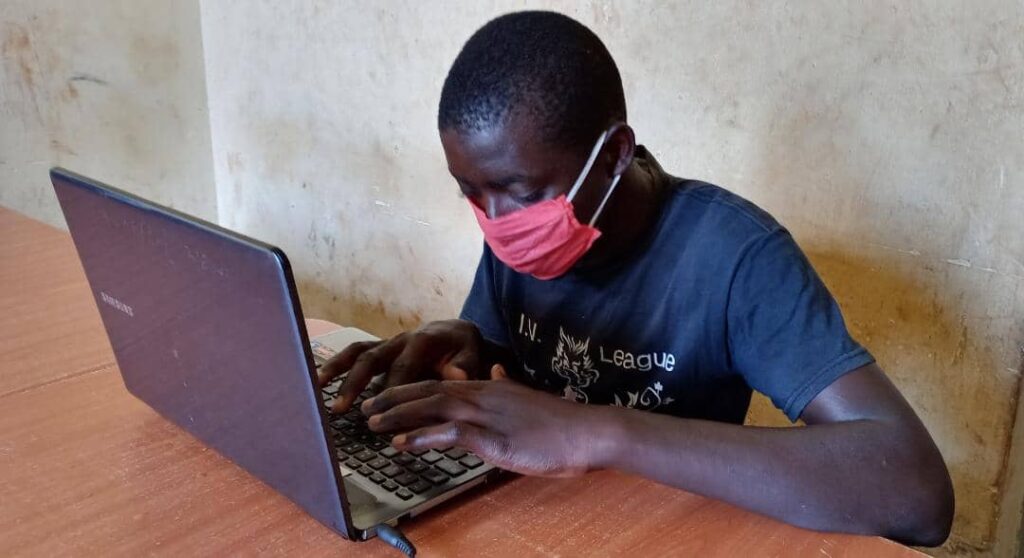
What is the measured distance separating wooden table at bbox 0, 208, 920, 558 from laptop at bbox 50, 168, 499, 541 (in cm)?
2

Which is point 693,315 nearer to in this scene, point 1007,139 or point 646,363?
point 646,363

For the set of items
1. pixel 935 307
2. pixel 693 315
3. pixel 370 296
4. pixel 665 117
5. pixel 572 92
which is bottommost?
pixel 370 296

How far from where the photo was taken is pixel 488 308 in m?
1.35

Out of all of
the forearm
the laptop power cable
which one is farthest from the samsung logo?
the forearm

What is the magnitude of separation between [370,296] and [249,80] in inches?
31.3

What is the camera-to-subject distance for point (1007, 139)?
134 cm

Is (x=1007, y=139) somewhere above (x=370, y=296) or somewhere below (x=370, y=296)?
above

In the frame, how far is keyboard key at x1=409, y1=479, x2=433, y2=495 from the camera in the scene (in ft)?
2.73

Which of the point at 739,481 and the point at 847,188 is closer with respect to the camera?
the point at 739,481

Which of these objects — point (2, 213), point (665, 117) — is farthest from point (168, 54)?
point (665, 117)

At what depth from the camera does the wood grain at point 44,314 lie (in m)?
1.17

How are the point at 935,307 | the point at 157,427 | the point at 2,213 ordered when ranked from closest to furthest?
1. the point at 157,427
2. the point at 935,307
3. the point at 2,213

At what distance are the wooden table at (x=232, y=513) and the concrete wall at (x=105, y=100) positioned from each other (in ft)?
5.65

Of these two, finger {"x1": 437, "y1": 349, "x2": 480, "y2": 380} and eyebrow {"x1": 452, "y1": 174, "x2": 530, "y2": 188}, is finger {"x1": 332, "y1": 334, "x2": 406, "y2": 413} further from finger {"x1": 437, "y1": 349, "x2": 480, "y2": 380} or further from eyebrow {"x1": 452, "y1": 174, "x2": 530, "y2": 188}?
eyebrow {"x1": 452, "y1": 174, "x2": 530, "y2": 188}
